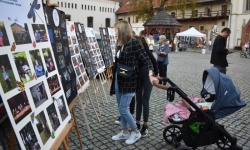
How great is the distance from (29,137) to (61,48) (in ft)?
5.16

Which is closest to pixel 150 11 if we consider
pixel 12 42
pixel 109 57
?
pixel 109 57

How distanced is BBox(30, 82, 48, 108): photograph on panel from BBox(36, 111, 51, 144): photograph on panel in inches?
3.6

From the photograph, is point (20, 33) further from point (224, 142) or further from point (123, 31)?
point (224, 142)

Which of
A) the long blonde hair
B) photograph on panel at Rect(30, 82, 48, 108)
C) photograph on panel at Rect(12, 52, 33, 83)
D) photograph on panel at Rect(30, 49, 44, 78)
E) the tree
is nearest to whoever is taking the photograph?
photograph on panel at Rect(12, 52, 33, 83)

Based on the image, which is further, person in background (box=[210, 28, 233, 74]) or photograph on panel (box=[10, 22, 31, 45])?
person in background (box=[210, 28, 233, 74])

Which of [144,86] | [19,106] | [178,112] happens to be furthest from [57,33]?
[178,112]

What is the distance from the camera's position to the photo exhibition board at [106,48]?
6.48 m

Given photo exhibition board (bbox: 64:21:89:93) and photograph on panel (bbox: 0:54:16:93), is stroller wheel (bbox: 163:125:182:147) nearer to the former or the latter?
photo exhibition board (bbox: 64:21:89:93)

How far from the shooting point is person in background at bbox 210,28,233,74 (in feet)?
17.1

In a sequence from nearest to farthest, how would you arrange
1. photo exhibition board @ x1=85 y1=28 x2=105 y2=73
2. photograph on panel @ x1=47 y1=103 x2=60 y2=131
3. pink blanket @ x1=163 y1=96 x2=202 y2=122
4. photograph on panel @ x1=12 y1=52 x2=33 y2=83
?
photograph on panel @ x1=12 y1=52 x2=33 y2=83
photograph on panel @ x1=47 y1=103 x2=60 y2=131
pink blanket @ x1=163 y1=96 x2=202 y2=122
photo exhibition board @ x1=85 y1=28 x2=105 y2=73

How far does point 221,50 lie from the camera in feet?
17.2

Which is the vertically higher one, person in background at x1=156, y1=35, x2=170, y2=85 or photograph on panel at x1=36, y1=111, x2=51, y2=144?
photograph on panel at x1=36, y1=111, x2=51, y2=144

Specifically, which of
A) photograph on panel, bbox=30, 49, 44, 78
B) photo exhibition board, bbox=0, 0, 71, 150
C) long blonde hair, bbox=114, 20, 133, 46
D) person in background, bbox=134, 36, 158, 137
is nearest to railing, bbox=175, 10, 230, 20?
person in background, bbox=134, 36, 158, 137

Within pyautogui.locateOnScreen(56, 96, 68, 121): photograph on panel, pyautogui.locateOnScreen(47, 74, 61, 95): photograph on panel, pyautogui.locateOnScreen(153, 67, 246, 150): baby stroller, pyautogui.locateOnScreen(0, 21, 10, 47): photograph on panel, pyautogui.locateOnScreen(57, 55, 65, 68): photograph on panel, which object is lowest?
pyautogui.locateOnScreen(153, 67, 246, 150): baby stroller
